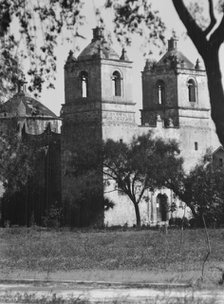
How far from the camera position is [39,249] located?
88.8 feet

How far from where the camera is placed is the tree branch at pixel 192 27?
902 centimetres

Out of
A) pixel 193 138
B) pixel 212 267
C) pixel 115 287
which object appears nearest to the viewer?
pixel 115 287

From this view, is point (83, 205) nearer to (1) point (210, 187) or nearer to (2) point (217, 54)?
(1) point (210, 187)

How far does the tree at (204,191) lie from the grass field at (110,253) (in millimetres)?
10806

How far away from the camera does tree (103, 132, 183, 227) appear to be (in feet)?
158

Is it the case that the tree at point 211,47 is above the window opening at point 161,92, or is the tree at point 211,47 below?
below

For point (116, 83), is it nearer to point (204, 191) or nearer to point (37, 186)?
point (37, 186)

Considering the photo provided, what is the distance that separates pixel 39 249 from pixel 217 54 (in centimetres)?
1889

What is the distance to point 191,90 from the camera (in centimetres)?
5962

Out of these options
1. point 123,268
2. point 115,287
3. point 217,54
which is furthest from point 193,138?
point 217,54

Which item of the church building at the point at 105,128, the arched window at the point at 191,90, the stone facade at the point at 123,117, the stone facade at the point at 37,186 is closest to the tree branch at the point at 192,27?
the church building at the point at 105,128

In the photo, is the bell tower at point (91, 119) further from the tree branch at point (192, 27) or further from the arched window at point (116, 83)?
the tree branch at point (192, 27)

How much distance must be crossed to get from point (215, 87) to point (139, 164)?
39223 mm

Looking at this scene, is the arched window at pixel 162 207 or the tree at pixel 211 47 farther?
the arched window at pixel 162 207
